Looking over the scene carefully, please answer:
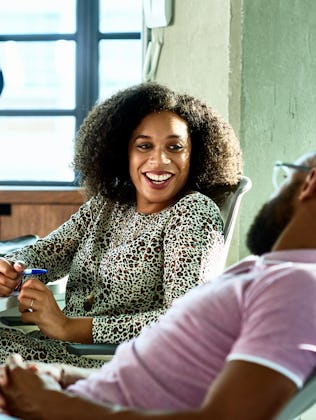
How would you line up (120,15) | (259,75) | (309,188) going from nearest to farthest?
1. (309,188)
2. (259,75)
3. (120,15)

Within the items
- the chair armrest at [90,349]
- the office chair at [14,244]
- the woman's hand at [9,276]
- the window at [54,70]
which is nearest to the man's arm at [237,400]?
the chair armrest at [90,349]

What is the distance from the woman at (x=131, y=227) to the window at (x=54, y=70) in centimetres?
232

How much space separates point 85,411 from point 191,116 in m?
1.52

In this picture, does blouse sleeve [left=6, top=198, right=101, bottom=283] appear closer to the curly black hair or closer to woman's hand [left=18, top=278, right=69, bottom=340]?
the curly black hair

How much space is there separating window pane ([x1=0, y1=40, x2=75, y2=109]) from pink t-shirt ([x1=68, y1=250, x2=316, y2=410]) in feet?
12.8

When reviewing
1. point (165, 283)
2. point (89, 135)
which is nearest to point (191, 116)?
point (89, 135)

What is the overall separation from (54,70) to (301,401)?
4.07m

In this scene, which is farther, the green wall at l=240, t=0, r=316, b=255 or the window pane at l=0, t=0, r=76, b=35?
the window pane at l=0, t=0, r=76, b=35

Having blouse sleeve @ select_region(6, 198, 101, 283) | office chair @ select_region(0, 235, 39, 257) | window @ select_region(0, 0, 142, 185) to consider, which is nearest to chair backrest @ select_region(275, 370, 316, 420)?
blouse sleeve @ select_region(6, 198, 101, 283)

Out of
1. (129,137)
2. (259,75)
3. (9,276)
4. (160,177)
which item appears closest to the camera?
(9,276)

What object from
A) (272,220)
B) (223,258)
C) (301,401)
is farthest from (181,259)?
(301,401)

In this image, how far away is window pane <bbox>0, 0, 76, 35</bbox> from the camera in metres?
5.16

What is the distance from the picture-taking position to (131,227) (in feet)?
8.54

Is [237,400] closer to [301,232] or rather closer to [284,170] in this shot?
[301,232]
